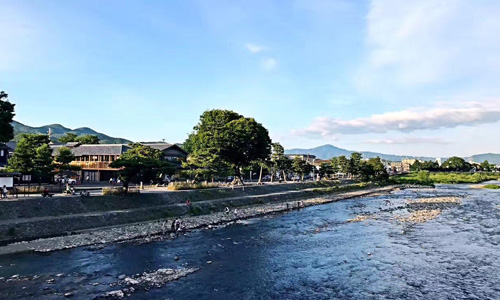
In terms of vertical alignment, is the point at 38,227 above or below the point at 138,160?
below

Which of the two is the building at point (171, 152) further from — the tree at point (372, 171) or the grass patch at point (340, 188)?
the tree at point (372, 171)

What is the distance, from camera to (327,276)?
75.5 ft

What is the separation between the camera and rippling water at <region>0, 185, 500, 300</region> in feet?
65.3

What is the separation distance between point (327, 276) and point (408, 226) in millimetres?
23039

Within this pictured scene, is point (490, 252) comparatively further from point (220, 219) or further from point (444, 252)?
point (220, 219)

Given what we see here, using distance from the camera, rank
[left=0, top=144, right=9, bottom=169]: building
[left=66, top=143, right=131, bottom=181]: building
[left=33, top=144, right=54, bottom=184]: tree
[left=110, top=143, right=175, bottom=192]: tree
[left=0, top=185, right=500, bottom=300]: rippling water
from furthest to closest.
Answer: [left=66, top=143, right=131, bottom=181]: building < [left=0, top=144, right=9, bottom=169]: building < [left=33, top=144, right=54, bottom=184]: tree < [left=110, top=143, right=175, bottom=192]: tree < [left=0, top=185, right=500, bottom=300]: rippling water

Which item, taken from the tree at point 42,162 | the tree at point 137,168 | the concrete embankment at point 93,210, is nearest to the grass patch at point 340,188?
the concrete embankment at point 93,210

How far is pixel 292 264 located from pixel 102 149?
5432cm

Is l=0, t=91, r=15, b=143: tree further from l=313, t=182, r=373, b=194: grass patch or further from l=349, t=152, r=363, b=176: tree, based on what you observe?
l=349, t=152, r=363, b=176: tree

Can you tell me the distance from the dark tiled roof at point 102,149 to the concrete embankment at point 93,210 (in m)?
22.9

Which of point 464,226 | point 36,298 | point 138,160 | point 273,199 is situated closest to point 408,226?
point 464,226

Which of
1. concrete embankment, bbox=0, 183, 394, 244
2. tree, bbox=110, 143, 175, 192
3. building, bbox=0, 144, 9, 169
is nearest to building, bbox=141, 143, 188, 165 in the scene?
concrete embankment, bbox=0, 183, 394, 244

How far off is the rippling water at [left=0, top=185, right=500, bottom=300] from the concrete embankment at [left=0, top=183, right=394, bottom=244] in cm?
585

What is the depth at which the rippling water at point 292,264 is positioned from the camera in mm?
19891
